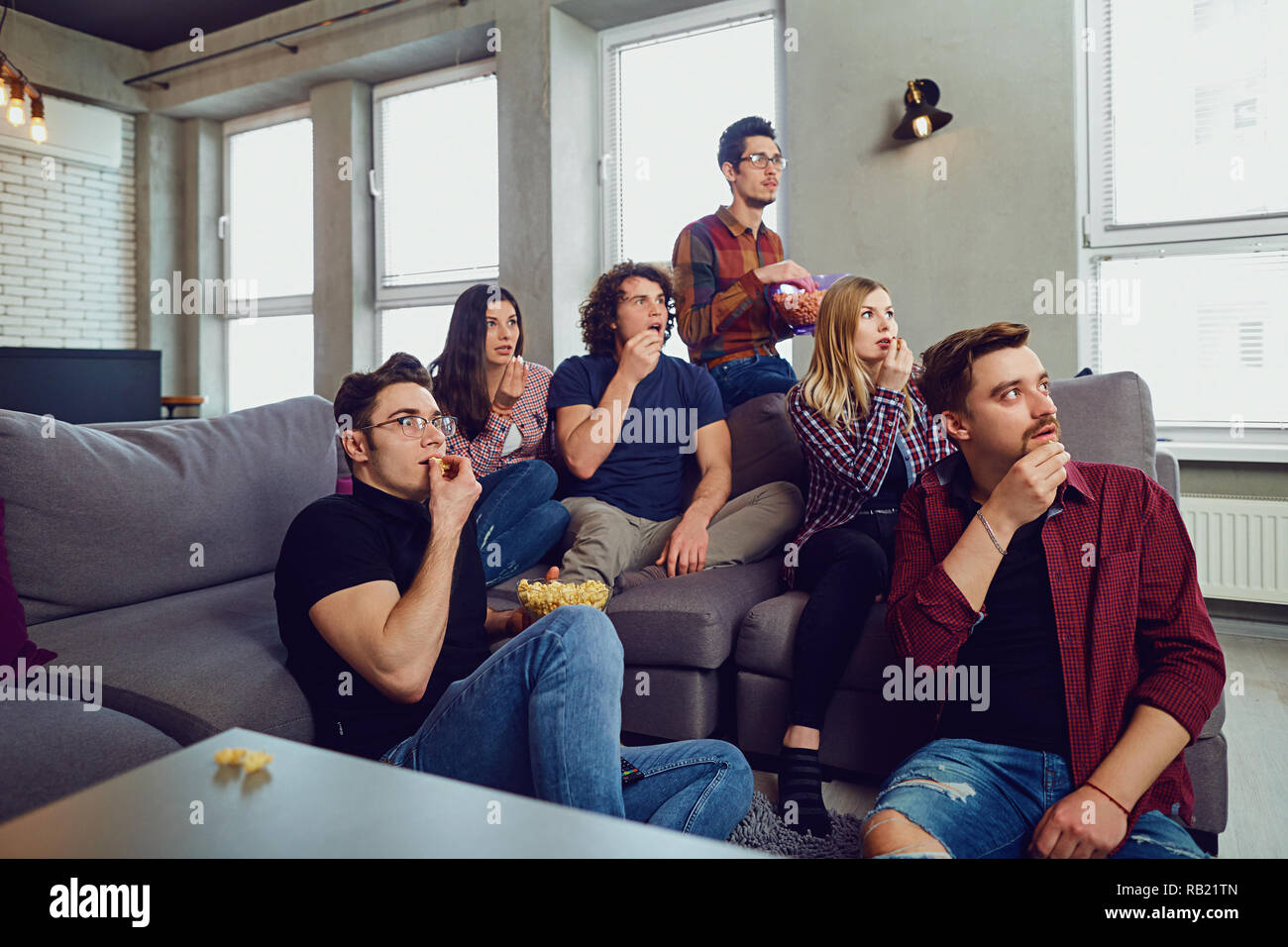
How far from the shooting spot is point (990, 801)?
48.0 inches

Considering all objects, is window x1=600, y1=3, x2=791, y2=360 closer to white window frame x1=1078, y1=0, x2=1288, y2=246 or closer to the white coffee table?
white window frame x1=1078, y1=0, x2=1288, y2=246

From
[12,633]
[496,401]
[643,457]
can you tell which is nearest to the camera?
[12,633]

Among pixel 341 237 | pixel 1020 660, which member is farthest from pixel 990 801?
pixel 341 237

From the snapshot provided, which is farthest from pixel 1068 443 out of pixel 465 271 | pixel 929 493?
pixel 465 271

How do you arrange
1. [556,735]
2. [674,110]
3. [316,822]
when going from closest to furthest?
1. [316,822]
2. [556,735]
3. [674,110]

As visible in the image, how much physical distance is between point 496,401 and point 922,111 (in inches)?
89.8

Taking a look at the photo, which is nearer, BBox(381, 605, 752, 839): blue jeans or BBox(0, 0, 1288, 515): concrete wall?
BBox(381, 605, 752, 839): blue jeans

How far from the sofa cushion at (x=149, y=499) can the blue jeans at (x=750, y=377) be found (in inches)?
51.5

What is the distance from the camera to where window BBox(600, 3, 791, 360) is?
4.64 metres

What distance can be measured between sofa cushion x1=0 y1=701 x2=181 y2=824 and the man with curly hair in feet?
3.86

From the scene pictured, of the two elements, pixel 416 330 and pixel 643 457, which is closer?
pixel 643 457

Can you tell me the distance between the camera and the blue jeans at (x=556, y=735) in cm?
121

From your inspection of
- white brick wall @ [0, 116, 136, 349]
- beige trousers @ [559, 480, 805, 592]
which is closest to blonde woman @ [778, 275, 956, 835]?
beige trousers @ [559, 480, 805, 592]

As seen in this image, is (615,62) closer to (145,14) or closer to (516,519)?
(145,14)
